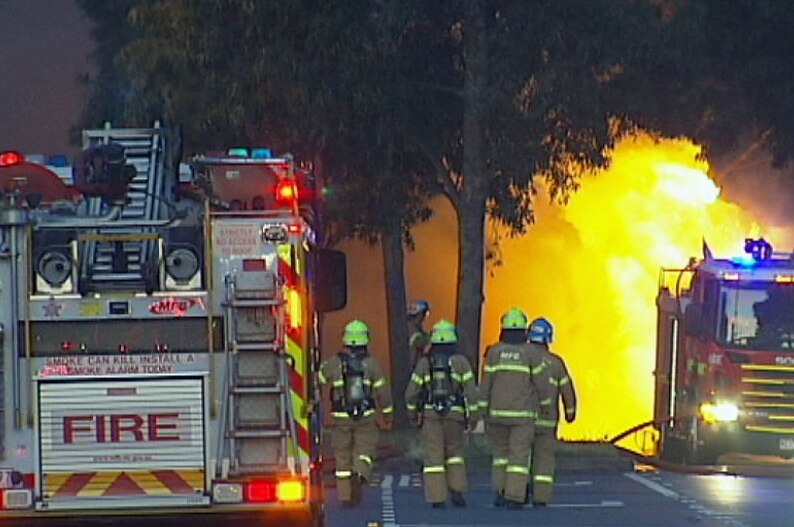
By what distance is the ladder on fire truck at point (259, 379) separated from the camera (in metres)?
11.2

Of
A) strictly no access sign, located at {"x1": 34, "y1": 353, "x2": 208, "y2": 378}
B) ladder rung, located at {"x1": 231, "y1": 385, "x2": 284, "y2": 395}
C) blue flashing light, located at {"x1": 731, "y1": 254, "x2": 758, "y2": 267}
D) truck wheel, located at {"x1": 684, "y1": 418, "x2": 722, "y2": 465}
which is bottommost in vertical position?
truck wheel, located at {"x1": 684, "y1": 418, "x2": 722, "y2": 465}

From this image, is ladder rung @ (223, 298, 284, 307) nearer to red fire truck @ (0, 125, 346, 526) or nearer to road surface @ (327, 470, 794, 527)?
red fire truck @ (0, 125, 346, 526)

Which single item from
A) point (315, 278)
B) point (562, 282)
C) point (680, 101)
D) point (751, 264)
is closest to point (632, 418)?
point (562, 282)

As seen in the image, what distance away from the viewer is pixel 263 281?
11.3m

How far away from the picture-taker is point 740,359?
23.9m

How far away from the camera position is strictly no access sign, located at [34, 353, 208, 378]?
Result: 36.9 feet

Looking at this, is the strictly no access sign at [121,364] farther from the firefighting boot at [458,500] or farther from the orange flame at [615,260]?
the orange flame at [615,260]

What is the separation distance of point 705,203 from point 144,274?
26.7 meters

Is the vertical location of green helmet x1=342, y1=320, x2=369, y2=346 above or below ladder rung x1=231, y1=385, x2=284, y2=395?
below

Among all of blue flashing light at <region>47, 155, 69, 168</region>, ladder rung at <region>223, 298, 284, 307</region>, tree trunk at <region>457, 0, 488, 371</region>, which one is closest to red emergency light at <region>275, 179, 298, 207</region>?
ladder rung at <region>223, 298, 284, 307</region>

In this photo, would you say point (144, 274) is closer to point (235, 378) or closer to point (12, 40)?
point (235, 378)

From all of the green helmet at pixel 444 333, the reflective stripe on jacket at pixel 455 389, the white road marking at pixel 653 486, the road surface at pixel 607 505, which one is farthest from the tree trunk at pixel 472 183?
the green helmet at pixel 444 333

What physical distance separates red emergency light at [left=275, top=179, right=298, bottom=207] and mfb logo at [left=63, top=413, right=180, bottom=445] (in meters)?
1.46

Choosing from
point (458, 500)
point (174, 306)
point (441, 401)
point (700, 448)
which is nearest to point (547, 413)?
point (441, 401)
